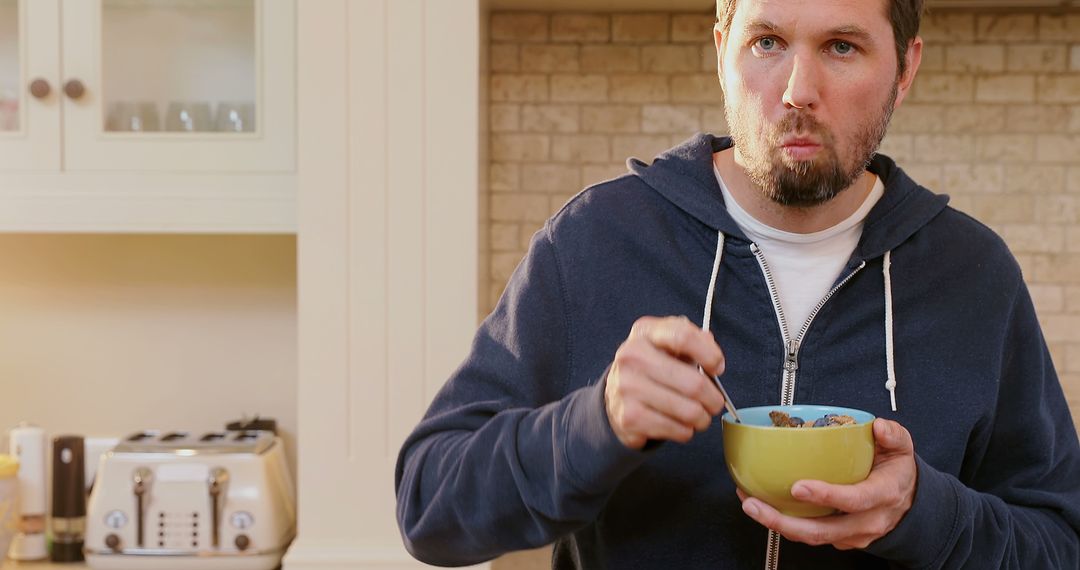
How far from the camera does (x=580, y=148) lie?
2.43 m

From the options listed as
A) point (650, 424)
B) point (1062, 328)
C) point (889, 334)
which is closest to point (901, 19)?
point (889, 334)

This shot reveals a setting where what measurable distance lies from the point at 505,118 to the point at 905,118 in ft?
2.77

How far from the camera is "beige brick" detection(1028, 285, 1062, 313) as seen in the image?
7.84ft

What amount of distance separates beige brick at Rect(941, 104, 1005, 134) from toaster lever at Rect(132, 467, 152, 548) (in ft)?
5.74

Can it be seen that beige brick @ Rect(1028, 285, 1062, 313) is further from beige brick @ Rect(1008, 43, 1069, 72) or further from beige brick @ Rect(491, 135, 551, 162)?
beige brick @ Rect(491, 135, 551, 162)

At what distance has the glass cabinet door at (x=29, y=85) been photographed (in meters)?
2.17

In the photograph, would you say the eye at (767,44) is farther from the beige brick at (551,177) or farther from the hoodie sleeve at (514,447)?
the beige brick at (551,177)

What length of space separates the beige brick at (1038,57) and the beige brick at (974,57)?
25 mm

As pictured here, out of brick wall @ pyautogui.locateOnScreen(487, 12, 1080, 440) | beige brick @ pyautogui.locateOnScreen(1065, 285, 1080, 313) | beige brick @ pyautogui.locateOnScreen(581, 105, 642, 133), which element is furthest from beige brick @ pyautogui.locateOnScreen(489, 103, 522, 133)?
beige brick @ pyautogui.locateOnScreen(1065, 285, 1080, 313)

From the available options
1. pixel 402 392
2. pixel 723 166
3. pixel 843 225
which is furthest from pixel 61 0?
pixel 843 225

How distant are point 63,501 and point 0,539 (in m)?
0.14

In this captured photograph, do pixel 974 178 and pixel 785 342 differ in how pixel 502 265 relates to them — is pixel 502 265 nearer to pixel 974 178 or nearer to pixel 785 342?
pixel 974 178

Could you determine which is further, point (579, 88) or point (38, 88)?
point (579, 88)

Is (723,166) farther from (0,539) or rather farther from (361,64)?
(0,539)
